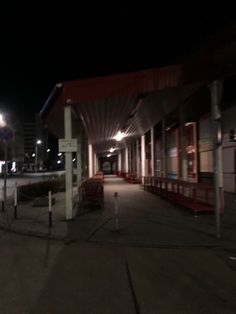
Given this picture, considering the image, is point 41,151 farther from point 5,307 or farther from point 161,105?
point 5,307

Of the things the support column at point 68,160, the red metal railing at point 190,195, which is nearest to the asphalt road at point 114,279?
the support column at point 68,160

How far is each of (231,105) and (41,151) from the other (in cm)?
12542

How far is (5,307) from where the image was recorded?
16.1ft

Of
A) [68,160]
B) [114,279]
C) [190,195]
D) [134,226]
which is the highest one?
[68,160]

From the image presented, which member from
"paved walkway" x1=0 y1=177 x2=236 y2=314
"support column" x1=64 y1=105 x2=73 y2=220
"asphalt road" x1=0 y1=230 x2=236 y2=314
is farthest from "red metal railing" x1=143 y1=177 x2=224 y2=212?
"asphalt road" x1=0 y1=230 x2=236 y2=314

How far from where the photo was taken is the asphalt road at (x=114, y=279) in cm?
495

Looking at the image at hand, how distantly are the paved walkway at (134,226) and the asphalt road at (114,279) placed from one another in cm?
69

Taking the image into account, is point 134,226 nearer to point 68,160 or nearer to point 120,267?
point 68,160

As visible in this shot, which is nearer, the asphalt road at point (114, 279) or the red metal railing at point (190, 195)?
the asphalt road at point (114, 279)

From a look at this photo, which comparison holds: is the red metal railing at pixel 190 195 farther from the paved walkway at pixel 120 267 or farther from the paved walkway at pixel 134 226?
the paved walkway at pixel 120 267

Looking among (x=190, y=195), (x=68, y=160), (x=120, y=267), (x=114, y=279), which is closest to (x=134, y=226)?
(x=68, y=160)

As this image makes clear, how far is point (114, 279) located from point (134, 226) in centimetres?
485

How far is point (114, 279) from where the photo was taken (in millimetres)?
6184

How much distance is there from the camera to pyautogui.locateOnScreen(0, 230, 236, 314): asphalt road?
495 centimetres
